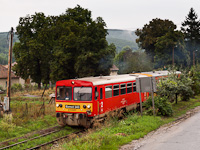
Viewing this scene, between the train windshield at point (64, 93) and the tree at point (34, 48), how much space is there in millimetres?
24844

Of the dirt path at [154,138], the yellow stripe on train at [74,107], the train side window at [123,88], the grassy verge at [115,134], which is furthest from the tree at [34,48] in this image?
the dirt path at [154,138]

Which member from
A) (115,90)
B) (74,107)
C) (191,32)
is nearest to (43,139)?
(74,107)

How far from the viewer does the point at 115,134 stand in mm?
10781

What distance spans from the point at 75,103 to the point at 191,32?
2262 inches

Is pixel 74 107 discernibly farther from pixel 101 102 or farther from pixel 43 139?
pixel 43 139

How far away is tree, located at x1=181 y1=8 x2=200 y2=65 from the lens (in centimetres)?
6253

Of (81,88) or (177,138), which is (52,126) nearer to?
(81,88)

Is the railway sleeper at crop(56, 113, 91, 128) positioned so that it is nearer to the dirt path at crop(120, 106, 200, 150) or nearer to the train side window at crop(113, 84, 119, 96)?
the train side window at crop(113, 84, 119, 96)

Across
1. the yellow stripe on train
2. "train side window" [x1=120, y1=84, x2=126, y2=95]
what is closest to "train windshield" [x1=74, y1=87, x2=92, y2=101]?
the yellow stripe on train

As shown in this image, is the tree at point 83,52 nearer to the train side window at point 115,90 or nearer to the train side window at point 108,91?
the train side window at point 115,90

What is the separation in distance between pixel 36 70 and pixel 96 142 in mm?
33689

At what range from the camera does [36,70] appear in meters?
41.0

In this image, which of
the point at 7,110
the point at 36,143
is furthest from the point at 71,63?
the point at 36,143

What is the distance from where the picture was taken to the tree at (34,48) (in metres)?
38.3
